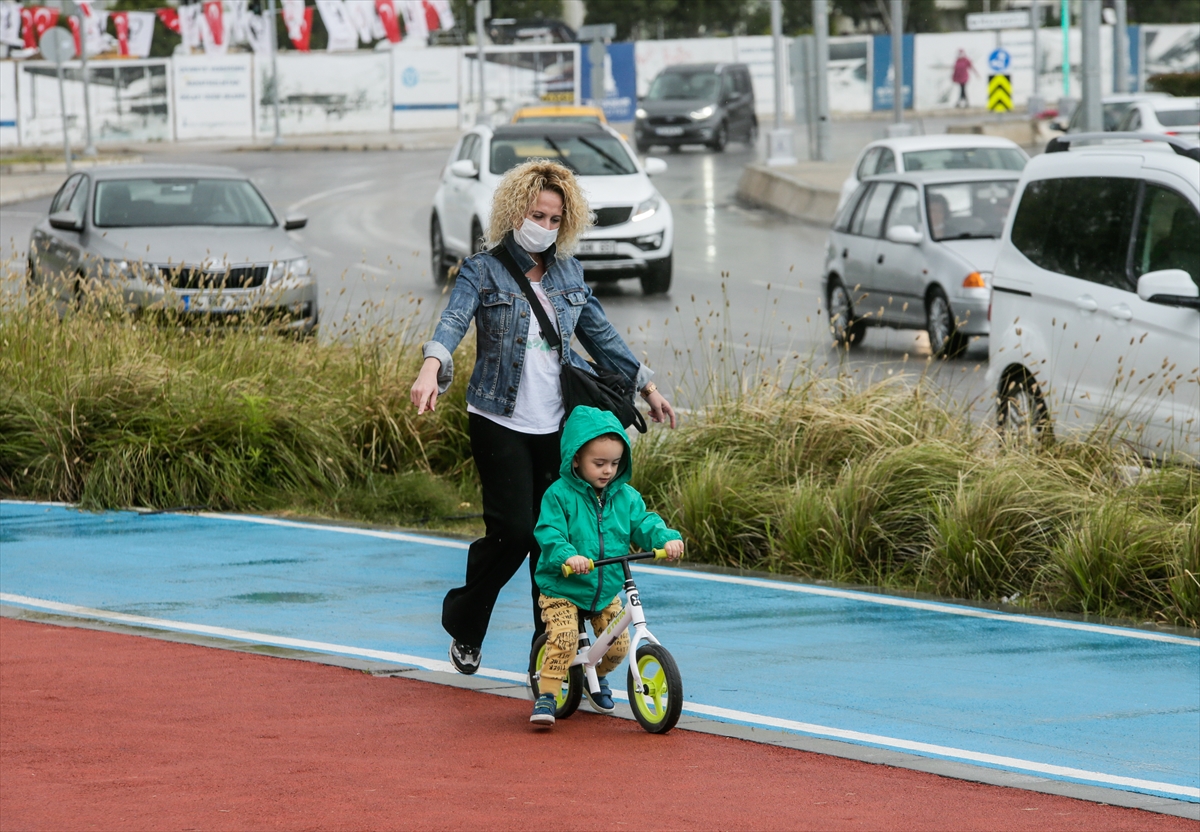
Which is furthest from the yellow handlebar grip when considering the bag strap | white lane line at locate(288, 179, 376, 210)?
white lane line at locate(288, 179, 376, 210)

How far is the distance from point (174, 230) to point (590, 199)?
18.8 feet

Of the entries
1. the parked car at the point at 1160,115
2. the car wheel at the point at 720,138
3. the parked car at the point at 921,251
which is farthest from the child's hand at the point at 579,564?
the car wheel at the point at 720,138

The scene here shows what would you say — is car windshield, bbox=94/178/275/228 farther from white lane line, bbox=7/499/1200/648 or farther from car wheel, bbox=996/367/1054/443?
car wheel, bbox=996/367/1054/443

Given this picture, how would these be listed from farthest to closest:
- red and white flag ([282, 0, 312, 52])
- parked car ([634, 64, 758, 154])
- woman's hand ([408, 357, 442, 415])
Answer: red and white flag ([282, 0, 312, 52]) < parked car ([634, 64, 758, 154]) < woman's hand ([408, 357, 442, 415])

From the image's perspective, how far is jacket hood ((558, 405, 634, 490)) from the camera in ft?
18.2

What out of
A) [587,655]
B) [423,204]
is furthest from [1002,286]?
[423,204]

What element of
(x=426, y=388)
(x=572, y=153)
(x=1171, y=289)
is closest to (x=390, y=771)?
(x=426, y=388)

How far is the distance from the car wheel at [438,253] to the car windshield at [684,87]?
85.5 ft

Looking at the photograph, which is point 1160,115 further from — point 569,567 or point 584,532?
point 569,567

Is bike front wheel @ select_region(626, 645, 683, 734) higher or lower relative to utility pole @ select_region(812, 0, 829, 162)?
lower

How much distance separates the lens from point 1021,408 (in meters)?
10.1

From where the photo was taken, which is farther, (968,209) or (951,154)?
(951,154)

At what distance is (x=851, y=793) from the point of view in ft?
16.9

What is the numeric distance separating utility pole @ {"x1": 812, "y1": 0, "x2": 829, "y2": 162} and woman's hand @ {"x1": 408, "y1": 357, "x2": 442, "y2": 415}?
1114 inches
